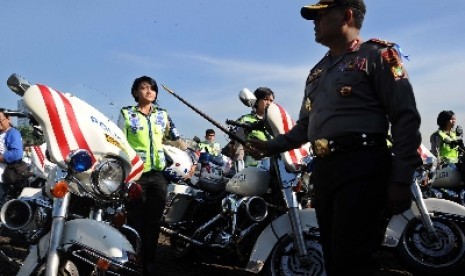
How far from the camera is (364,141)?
237 centimetres

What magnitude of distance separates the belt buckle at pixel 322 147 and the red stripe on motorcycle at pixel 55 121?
1.36 m

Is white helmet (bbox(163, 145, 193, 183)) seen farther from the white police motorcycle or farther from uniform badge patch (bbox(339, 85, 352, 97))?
uniform badge patch (bbox(339, 85, 352, 97))

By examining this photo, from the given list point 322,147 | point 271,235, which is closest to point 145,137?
point 271,235

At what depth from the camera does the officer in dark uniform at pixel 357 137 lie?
224 centimetres

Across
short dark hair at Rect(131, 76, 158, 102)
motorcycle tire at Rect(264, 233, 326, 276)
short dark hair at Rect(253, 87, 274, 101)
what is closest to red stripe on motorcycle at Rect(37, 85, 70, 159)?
motorcycle tire at Rect(264, 233, 326, 276)

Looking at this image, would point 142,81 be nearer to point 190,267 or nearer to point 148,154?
point 148,154

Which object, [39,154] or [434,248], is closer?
[434,248]

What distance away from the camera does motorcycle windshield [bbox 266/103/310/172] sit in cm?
403

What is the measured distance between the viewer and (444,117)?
8.26 m

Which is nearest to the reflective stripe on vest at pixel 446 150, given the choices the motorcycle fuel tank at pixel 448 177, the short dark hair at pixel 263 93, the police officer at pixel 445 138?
the police officer at pixel 445 138

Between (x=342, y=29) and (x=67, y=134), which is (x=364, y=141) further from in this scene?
(x=67, y=134)

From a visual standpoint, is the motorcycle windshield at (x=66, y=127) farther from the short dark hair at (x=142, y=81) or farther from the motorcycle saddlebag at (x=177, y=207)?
the motorcycle saddlebag at (x=177, y=207)

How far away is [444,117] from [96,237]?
6.90 meters

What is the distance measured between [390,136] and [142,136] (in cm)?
285
